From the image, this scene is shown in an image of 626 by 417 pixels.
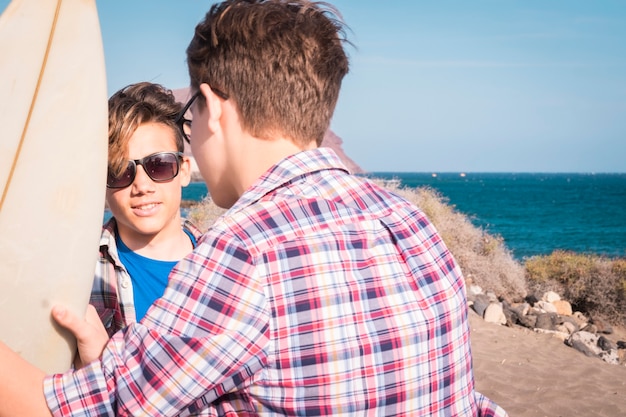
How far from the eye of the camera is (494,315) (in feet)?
31.3

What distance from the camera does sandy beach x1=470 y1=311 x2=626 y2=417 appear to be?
235 inches

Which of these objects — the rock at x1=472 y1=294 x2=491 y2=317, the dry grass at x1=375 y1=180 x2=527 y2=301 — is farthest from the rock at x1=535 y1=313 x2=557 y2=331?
the dry grass at x1=375 y1=180 x2=527 y2=301

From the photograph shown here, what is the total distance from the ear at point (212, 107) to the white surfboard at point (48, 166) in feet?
1.91

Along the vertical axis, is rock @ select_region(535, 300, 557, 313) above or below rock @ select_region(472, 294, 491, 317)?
below

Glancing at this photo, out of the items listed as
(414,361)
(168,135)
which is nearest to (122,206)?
(168,135)

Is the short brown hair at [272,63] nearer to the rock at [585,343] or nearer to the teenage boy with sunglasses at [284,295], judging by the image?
the teenage boy with sunglasses at [284,295]

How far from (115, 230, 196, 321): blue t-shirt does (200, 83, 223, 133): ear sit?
1.20 metres

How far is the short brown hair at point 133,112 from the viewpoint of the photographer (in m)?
2.59

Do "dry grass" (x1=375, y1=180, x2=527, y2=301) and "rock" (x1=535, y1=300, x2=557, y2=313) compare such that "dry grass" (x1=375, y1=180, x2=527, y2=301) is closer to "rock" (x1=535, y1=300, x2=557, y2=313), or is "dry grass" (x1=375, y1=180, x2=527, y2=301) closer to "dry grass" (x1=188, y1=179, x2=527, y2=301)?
"dry grass" (x1=188, y1=179, x2=527, y2=301)

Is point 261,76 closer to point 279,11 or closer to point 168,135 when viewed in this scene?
point 279,11

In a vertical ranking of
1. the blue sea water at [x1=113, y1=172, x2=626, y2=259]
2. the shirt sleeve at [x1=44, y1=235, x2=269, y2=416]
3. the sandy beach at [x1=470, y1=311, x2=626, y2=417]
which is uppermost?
the shirt sleeve at [x1=44, y1=235, x2=269, y2=416]

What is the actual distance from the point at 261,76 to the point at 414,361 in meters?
0.77

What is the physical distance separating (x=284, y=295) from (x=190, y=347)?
0.21 metres

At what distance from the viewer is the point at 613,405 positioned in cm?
611
